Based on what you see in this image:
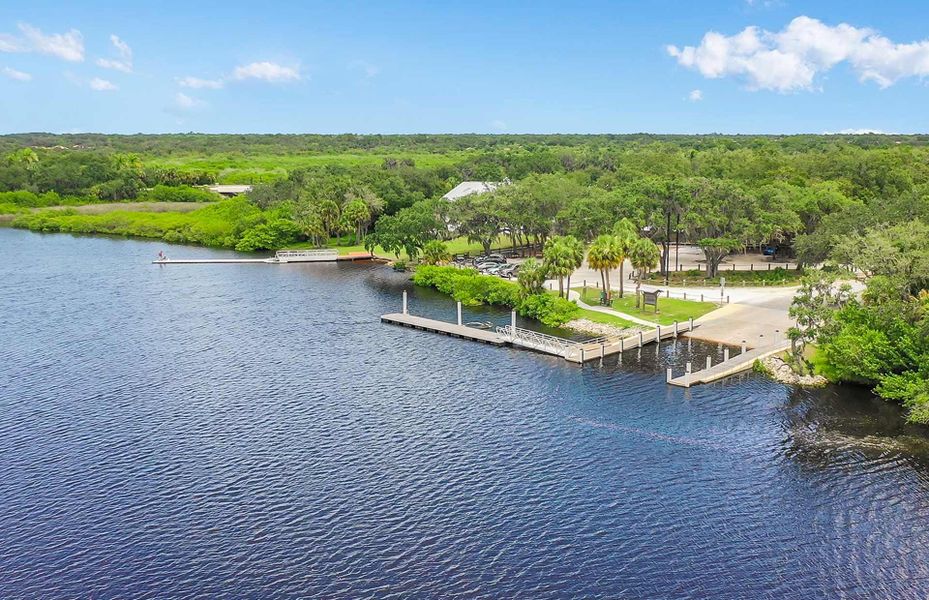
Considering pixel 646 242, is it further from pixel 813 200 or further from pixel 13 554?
pixel 13 554

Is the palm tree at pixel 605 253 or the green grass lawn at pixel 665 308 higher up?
the palm tree at pixel 605 253

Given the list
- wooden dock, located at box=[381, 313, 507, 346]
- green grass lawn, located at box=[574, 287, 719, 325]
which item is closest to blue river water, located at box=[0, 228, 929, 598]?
wooden dock, located at box=[381, 313, 507, 346]

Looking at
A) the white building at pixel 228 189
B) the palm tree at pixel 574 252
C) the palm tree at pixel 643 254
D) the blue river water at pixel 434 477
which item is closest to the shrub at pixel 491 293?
the palm tree at pixel 574 252

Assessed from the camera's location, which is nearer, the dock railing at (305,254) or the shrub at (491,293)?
the shrub at (491,293)

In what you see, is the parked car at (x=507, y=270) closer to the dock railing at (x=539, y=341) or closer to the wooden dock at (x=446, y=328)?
the wooden dock at (x=446, y=328)

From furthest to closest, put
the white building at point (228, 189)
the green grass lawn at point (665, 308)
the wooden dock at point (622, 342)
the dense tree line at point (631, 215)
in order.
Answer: the white building at point (228, 189)
the green grass lawn at point (665, 308)
the wooden dock at point (622, 342)
the dense tree line at point (631, 215)

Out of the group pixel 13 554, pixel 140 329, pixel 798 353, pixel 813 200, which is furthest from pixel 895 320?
pixel 140 329

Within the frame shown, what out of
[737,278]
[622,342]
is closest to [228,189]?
[737,278]
